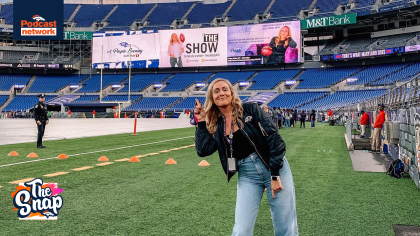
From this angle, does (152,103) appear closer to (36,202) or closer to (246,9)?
(246,9)

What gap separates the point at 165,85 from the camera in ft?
205

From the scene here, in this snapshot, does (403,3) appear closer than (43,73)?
Yes

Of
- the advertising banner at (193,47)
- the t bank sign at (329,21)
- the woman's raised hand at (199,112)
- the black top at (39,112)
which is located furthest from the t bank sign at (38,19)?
the woman's raised hand at (199,112)

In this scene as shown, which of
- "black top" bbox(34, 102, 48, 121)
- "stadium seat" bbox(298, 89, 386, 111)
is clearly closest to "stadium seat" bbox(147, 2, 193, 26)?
"stadium seat" bbox(298, 89, 386, 111)

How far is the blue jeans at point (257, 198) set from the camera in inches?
114

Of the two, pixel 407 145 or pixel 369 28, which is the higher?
pixel 369 28

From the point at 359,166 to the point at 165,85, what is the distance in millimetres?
54859

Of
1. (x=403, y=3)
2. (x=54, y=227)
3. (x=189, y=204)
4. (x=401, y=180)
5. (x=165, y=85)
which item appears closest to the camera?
(x=54, y=227)

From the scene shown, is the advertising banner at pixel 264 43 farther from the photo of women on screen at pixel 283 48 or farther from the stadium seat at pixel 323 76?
the stadium seat at pixel 323 76

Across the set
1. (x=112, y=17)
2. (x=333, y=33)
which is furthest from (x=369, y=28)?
(x=112, y=17)

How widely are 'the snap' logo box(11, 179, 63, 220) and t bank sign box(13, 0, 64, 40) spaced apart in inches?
2325

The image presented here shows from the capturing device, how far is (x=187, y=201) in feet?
17.8

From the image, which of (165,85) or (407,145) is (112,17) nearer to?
(165,85)

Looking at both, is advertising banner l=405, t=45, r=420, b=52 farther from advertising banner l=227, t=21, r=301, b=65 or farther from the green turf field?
the green turf field
